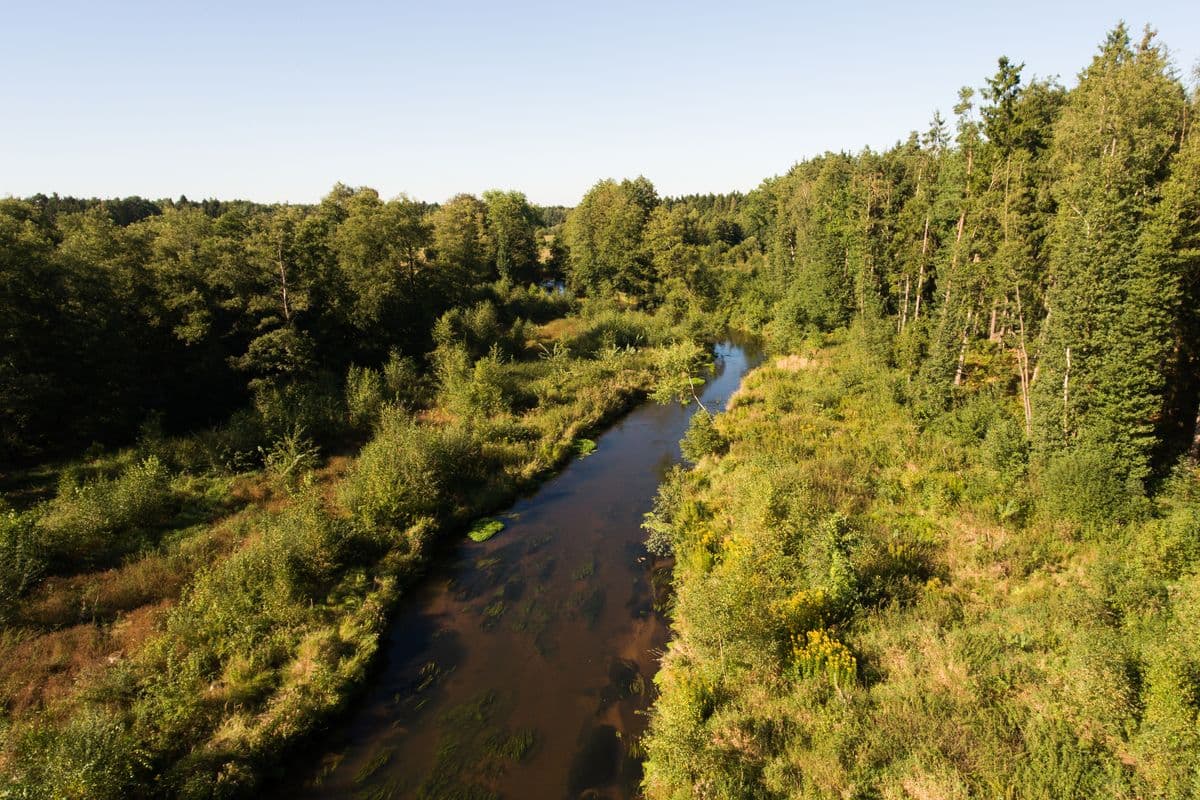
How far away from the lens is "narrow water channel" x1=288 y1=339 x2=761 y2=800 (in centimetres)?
1238

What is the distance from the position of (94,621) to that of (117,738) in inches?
236

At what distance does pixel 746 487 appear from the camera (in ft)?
66.6

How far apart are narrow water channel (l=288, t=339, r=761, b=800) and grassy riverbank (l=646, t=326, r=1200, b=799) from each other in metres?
1.40

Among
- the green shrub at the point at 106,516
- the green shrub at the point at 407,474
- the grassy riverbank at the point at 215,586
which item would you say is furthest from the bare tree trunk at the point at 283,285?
the green shrub at the point at 106,516

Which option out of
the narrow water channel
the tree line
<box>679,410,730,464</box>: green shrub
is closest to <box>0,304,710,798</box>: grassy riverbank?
the narrow water channel

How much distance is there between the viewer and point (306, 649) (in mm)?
14945

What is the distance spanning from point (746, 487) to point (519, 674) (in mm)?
10327

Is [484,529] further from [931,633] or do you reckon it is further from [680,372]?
[680,372]

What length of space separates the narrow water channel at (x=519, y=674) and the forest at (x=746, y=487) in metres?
1.04

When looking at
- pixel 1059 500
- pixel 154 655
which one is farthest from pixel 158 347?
pixel 1059 500

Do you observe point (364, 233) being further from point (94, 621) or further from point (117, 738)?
point (117, 738)

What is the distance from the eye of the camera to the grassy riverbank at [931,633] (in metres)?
9.83

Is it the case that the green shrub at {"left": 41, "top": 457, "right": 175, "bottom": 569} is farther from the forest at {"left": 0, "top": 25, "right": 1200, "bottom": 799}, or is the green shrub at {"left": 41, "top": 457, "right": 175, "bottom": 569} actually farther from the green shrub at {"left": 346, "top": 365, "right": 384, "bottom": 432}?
the green shrub at {"left": 346, "top": 365, "right": 384, "bottom": 432}

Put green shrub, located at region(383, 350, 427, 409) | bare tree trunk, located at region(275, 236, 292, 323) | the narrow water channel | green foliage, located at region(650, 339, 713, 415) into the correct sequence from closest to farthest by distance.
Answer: the narrow water channel
bare tree trunk, located at region(275, 236, 292, 323)
green foliage, located at region(650, 339, 713, 415)
green shrub, located at region(383, 350, 427, 409)
